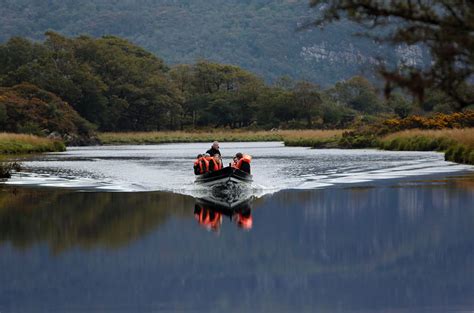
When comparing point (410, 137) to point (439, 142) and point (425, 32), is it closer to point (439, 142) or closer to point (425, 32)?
point (439, 142)

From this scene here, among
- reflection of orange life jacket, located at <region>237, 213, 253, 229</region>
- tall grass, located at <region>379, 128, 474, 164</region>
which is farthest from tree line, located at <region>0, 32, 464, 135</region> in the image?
reflection of orange life jacket, located at <region>237, 213, 253, 229</region>

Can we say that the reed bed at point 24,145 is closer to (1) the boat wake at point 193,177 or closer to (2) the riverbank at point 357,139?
(1) the boat wake at point 193,177

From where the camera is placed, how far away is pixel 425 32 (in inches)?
577

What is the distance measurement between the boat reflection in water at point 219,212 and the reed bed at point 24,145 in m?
33.7

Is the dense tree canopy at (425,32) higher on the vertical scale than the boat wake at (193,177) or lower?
higher

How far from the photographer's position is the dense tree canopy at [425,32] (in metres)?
14.4

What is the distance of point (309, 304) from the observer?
12344 mm

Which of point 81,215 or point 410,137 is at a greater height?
point 410,137

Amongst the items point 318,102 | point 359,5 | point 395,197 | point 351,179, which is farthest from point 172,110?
point 359,5

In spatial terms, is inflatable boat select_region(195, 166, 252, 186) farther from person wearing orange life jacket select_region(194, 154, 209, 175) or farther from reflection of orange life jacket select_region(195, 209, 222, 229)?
reflection of orange life jacket select_region(195, 209, 222, 229)

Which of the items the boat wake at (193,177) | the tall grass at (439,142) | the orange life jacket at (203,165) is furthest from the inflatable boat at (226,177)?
the tall grass at (439,142)

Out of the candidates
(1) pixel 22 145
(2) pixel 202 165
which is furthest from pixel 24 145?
(2) pixel 202 165

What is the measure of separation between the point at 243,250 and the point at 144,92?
106m

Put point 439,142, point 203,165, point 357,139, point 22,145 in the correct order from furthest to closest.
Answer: point 357,139, point 22,145, point 439,142, point 203,165
